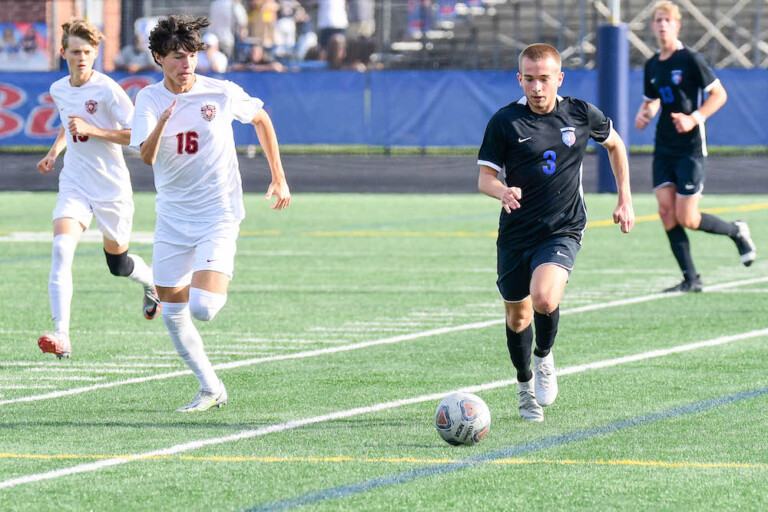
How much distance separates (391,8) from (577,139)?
981 inches

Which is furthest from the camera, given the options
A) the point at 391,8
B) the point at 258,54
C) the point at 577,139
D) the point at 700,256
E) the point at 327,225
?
the point at 391,8

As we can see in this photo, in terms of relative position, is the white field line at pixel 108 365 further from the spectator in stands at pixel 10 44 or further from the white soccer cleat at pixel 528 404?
the spectator in stands at pixel 10 44

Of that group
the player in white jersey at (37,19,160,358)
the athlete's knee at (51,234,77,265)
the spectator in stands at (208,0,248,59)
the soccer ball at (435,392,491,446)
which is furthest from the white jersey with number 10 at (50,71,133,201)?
the spectator in stands at (208,0,248,59)

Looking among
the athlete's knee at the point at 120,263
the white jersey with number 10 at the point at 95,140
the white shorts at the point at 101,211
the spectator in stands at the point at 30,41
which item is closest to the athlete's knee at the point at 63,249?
the white shorts at the point at 101,211

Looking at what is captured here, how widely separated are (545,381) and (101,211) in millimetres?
3835

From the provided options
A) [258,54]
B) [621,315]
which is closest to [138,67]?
[258,54]

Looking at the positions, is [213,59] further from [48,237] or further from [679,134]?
[679,134]

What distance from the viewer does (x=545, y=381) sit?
6.95m

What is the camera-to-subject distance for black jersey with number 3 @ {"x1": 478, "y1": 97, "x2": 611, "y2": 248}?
6.95m

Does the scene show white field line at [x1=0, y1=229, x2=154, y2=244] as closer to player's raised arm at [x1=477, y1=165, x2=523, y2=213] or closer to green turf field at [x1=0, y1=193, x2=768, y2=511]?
green turf field at [x1=0, y1=193, x2=768, y2=511]

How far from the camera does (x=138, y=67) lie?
30.7 m

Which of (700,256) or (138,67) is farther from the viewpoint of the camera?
(138,67)

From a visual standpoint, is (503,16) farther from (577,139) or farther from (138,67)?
(577,139)

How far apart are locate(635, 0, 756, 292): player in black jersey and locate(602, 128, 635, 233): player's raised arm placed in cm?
466
